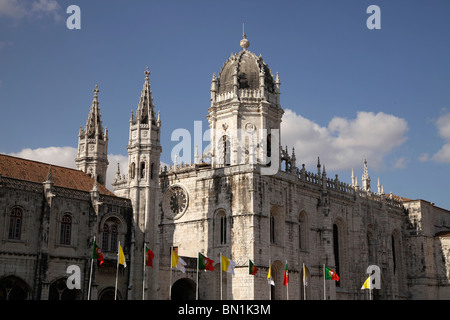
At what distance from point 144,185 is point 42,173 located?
7.41 meters

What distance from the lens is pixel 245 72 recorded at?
177 ft

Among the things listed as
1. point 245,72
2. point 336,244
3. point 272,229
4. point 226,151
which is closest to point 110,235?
point 272,229

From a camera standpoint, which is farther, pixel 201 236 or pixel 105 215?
pixel 201 236

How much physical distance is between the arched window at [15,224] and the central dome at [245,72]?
2286 cm

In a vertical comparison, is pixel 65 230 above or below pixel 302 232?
below

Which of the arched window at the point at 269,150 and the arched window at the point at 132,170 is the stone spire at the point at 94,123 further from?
the arched window at the point at 269,150

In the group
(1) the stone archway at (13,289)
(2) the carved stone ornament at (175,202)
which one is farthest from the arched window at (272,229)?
(1) the stone archway at (13,289)

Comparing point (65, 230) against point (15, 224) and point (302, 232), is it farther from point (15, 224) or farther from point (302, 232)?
point (302, 232)

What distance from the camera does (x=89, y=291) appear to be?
3719 cm

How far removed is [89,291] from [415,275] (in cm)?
4215

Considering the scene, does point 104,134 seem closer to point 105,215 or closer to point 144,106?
point 144,106

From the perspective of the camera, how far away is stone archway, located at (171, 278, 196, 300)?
47.2 m

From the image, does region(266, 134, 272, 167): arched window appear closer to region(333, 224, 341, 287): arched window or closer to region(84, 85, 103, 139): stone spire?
region(333, 224, 341, 287): arched window
